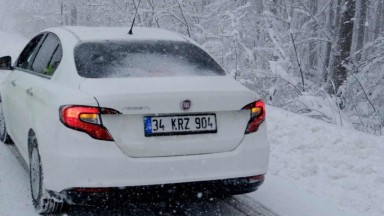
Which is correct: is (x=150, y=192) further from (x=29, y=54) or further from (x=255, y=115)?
(x=29, y=54)

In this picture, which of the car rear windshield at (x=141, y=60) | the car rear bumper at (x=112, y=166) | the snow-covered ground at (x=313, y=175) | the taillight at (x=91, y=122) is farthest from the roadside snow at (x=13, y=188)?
the car rear windshield at (x=141, y=60)

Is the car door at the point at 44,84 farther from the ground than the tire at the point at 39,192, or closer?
farther from the ground

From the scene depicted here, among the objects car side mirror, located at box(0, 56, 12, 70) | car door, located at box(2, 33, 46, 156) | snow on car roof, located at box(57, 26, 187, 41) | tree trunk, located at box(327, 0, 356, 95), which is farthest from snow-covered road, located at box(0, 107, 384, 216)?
tree trunk, located at box(327, 0, 356, 95)

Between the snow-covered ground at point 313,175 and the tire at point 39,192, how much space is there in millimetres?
160

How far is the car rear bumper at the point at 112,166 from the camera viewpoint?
10.6 feet

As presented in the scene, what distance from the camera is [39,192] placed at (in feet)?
12.9

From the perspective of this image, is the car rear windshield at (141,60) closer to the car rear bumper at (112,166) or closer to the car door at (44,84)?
the car door at (44,84)

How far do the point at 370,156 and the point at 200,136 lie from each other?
2.75 metres

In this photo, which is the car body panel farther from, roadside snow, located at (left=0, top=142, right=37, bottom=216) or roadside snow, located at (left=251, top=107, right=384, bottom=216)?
roadside snow, located at (left=251, top=107, right=384, bottom=216)

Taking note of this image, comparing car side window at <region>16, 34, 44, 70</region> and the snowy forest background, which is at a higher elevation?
car side window at <region>16, 34, 44, 70</region>

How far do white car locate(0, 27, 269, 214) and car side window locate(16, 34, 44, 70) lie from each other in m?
1.08

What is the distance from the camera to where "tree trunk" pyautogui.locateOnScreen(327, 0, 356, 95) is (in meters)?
11.9

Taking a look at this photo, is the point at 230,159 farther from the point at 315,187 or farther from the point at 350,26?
the point at 350,26

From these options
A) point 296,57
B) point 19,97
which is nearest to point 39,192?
point 19,97
